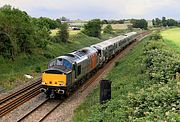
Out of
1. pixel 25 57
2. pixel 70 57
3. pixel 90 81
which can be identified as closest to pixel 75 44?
pixel 25 57

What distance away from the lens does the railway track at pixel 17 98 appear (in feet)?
79.5

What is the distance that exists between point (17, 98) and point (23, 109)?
277 centimetres

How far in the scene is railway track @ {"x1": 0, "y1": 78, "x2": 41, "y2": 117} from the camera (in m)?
24.2

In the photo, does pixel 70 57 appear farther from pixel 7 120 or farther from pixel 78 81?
pixel 7 120

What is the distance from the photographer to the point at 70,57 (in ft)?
95.1

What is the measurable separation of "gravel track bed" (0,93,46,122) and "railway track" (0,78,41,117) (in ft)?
1.23

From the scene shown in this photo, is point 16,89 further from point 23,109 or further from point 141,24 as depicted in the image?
point 141,24

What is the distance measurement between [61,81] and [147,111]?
13.1 metres

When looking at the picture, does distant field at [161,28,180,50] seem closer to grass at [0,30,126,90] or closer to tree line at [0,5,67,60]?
grass at [0,30,126,90]

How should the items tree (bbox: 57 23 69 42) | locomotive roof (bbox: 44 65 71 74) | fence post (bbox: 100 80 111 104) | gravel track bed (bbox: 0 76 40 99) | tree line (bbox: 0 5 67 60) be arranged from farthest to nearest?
tree (bbox: 57 23 69 42)
tree line (bbox: 0 5 67 60)
gravel track bed (bbox: 0 76 40 99)
locomotive roof (bbox: 44 65 71 74)
fence post (bbox: 100 80 111 104)

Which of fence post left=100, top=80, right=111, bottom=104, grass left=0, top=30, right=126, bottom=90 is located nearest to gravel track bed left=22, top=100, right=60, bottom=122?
fence post left=100, top=80, right=111, bottom=104

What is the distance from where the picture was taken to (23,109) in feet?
79.8

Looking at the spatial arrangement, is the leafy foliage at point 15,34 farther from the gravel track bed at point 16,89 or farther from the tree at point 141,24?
the tree at point 141,24

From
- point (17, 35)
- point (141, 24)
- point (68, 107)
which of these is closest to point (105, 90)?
point (68, 107)
